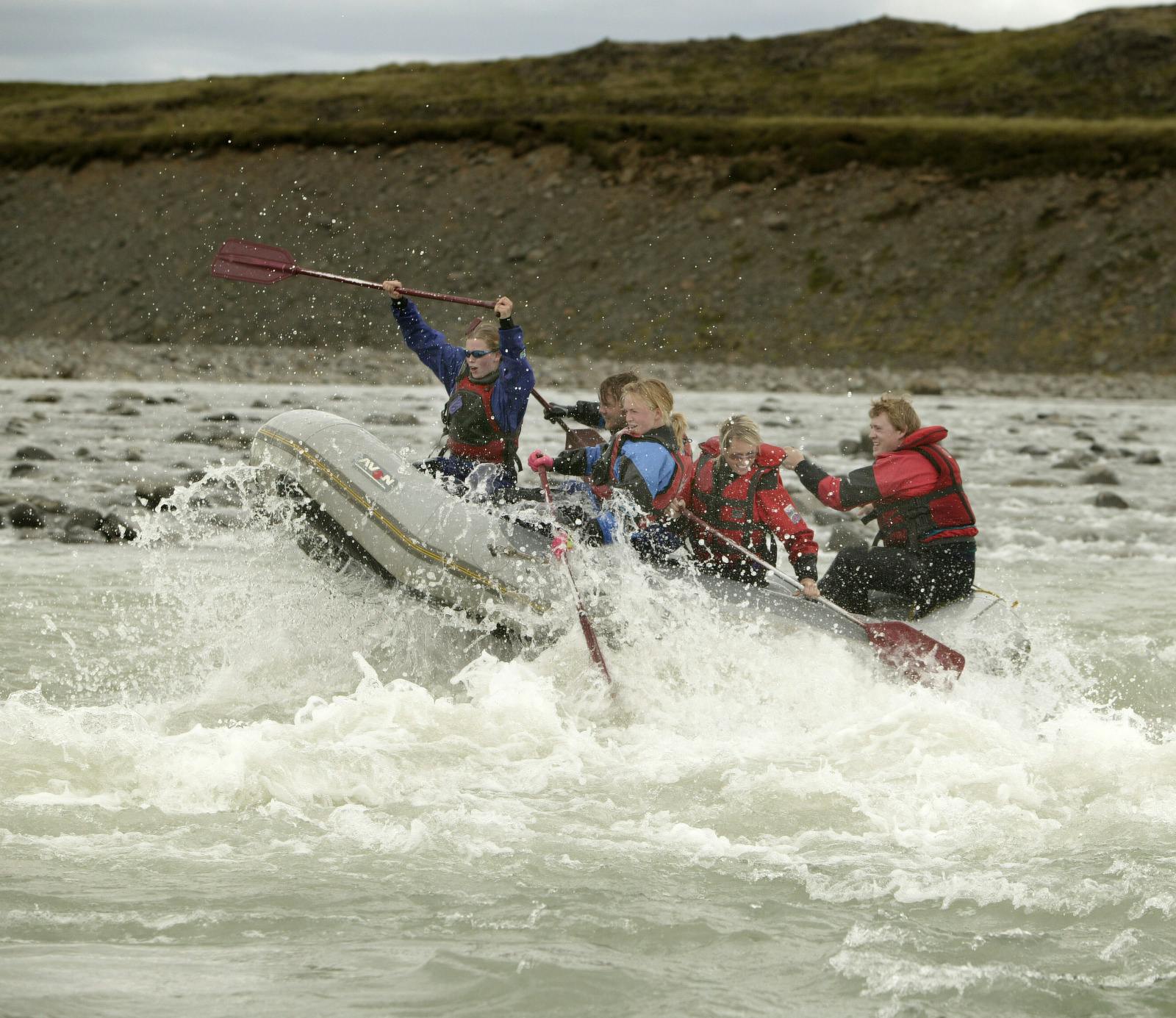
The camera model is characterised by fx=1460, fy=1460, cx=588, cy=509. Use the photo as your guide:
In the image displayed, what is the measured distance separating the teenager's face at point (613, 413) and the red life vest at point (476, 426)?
2.67 ft

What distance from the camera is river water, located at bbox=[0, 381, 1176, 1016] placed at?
14.1ft

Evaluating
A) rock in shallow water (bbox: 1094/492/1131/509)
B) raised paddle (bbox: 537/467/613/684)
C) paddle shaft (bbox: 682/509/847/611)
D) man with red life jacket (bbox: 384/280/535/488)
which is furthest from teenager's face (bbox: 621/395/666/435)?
rock in shallow water (bbox: 1094/492/1131/509)

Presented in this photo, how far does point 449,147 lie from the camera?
53938mm

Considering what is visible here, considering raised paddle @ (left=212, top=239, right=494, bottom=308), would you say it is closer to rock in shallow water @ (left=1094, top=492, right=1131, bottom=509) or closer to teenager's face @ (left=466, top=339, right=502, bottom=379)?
teenager's face @ (left=466, top=339, right=502, bottom=379)

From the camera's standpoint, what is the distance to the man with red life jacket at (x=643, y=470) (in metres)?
7.46

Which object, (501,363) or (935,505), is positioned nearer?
(935,505)

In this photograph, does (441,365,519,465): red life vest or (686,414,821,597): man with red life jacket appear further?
(441,365,519,465): red life vest

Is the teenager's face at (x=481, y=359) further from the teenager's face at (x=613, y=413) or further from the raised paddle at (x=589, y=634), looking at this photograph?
the raised paddle at (x=589, y=634)

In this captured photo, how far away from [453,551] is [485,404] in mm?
1315

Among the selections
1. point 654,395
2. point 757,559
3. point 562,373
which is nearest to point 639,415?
point 654,395

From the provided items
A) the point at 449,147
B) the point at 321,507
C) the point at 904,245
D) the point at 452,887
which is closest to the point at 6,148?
the point at 449,147

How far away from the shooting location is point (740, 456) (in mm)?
7633

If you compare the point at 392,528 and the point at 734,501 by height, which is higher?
the point at 734,501

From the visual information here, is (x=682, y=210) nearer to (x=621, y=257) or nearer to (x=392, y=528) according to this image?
(x=621, y=257)
